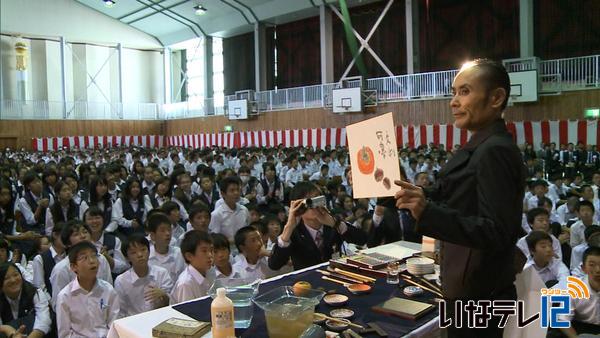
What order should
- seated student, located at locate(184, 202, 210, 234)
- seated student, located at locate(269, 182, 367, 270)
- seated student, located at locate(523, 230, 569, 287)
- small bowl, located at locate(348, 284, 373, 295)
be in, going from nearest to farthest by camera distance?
Answer: small bowl, located at locate(348, 284, 373, 295)
seated student, located at locate(269, 182, 367, 270)
seated student, located at locate(523, 230, 569, 287)
seated student, located at locate(184, 202, 210, 234)

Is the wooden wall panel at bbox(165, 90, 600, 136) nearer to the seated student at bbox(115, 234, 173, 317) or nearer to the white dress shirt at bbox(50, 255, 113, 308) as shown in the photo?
the seated student at bbox(115, 234, 173, 317)

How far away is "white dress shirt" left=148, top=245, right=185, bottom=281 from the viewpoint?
172 inches

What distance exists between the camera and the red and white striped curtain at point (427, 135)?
13.3m

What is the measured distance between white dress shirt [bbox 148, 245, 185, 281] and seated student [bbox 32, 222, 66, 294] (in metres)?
0.79

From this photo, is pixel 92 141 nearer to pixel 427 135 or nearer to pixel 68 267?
pixel 427 135

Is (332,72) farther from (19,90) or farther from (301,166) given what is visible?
(19,90)

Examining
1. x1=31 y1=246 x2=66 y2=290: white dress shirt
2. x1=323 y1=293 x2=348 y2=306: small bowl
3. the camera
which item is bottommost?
x1=31 y1=246 x2=66 y2=290: white dress shirt

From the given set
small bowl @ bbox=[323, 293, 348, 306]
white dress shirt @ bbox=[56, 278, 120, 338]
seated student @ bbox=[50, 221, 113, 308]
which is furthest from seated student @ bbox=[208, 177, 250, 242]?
small bowl @ bbox=[323, 293, 348, 306]

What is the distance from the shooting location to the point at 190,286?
318 cm

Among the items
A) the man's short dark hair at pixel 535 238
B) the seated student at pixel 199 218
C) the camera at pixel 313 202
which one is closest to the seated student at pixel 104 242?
the seated student at pixel 199 218

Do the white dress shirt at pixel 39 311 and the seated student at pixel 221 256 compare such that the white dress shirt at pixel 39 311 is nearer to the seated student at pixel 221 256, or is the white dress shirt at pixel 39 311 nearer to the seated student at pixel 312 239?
the seated student at pixel 221 256

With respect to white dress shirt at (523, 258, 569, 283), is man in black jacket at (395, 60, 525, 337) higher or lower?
higher

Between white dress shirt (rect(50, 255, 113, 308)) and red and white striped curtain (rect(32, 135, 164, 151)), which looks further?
red and white striped curtain (rect(32, 135, 164, 151))

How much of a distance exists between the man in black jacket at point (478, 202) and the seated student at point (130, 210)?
5.06 metres
